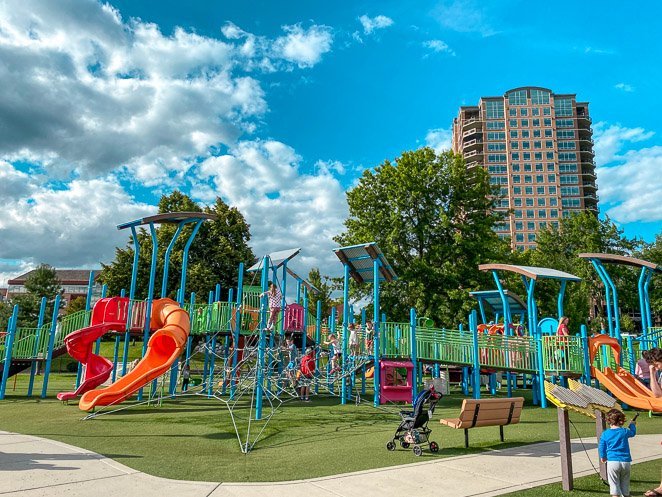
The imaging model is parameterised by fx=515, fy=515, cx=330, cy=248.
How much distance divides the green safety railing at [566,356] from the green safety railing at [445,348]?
252 centimetres

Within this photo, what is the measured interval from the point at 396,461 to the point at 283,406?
821 cm

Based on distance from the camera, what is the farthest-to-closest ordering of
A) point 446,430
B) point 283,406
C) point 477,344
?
point 477,344 → point 283,406 → point 446,430

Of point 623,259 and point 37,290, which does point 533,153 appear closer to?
point 623,259

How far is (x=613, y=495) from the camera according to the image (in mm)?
5547

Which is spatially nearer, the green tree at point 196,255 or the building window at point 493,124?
the green tree at point 196,255

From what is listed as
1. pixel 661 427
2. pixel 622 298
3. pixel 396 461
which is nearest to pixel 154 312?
pixel 396 461

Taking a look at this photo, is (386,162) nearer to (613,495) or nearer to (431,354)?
(431,354)

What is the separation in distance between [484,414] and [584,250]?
4417 cm

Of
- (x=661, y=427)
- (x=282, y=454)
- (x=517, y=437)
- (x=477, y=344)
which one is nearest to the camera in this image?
(x=282, y=454)

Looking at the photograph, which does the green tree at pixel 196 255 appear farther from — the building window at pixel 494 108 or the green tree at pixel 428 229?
the building window at pixel 494 108

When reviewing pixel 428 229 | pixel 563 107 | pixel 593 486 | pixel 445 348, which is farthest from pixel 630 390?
pixel 563 107

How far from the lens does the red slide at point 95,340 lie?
52.4ft

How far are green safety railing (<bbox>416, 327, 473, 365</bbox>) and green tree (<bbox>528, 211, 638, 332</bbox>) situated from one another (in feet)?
86.4

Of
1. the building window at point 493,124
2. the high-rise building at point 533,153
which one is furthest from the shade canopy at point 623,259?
the building window at point 493,124
